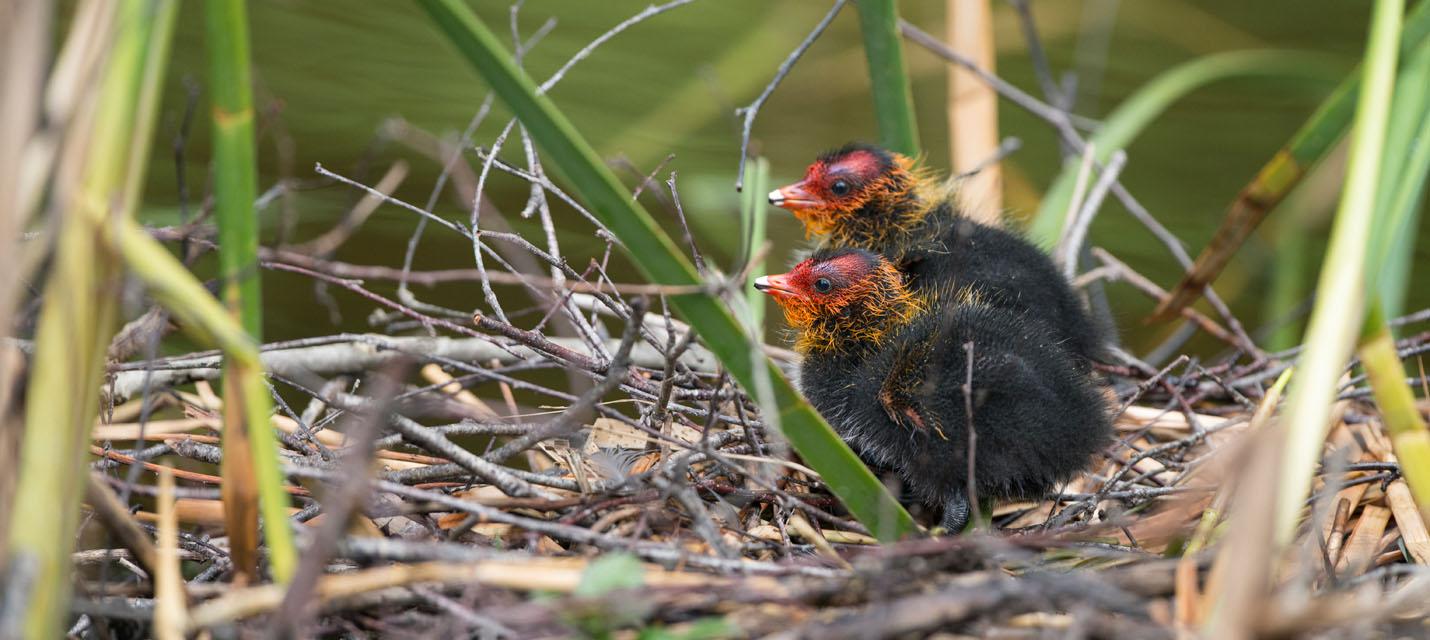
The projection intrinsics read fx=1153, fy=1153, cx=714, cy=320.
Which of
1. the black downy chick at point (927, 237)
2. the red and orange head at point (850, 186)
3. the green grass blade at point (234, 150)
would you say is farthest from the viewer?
the red and orange head at point (850, 186)

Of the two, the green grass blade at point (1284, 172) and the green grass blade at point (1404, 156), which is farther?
the green grass blade at point (1284, 172)

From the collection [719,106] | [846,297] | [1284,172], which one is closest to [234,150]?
[846,297]

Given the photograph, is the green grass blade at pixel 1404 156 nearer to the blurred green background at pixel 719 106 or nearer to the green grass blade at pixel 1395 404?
the green grass blade at pixel 1395 404

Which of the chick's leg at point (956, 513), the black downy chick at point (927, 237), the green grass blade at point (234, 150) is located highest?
the black downy chick at point (927, 237)

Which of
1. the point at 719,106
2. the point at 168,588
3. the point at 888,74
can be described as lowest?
the point at 168,588

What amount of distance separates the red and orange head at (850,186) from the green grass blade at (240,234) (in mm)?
1506

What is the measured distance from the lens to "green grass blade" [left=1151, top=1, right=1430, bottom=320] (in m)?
1.76

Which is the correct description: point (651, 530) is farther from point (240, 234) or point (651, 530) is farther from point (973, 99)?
point (973, 99)

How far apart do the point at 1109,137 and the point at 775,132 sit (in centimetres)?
194

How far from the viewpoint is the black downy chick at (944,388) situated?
187 centimetres

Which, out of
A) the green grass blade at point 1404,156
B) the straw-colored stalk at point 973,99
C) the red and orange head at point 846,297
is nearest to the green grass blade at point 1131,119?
the straw-colored stalk at point 973,99

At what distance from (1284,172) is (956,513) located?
100 centimetres

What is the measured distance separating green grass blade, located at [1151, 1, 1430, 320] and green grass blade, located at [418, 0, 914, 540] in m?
0.97

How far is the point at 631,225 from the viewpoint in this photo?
1280 mm
